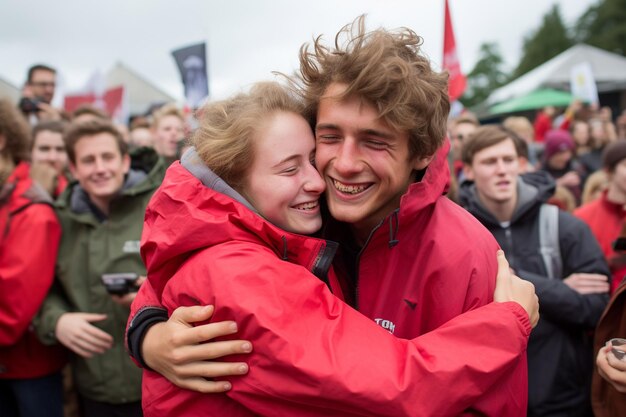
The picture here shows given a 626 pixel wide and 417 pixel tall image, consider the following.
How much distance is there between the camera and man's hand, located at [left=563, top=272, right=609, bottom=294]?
3094 mm

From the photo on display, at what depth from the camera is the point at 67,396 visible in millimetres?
3996

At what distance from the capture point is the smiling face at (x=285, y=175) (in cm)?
207

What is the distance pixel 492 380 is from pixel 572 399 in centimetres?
179

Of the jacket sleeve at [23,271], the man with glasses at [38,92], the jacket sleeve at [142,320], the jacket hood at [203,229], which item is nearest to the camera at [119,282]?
the jacket sleeve at [23,271]

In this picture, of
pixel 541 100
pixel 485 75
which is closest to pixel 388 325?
pixel 541 100

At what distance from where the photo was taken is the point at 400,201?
74.0 inches

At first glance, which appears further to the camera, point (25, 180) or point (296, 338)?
point (25, 180)

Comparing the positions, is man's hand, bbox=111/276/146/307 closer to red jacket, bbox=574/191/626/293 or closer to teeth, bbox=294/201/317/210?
teeth, bbox=294/201/317/210

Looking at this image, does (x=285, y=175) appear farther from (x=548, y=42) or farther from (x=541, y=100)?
(x=548, y=42)

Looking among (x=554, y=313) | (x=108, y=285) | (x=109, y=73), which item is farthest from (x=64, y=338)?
(x=109, y=73)

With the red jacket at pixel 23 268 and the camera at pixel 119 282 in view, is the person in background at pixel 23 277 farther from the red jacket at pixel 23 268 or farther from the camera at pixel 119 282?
the camera at pixel 119 282

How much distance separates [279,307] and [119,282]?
5.62 ft

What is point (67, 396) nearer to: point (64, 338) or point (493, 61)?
A: point (64, 338)

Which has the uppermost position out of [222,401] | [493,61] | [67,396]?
[493,61]
